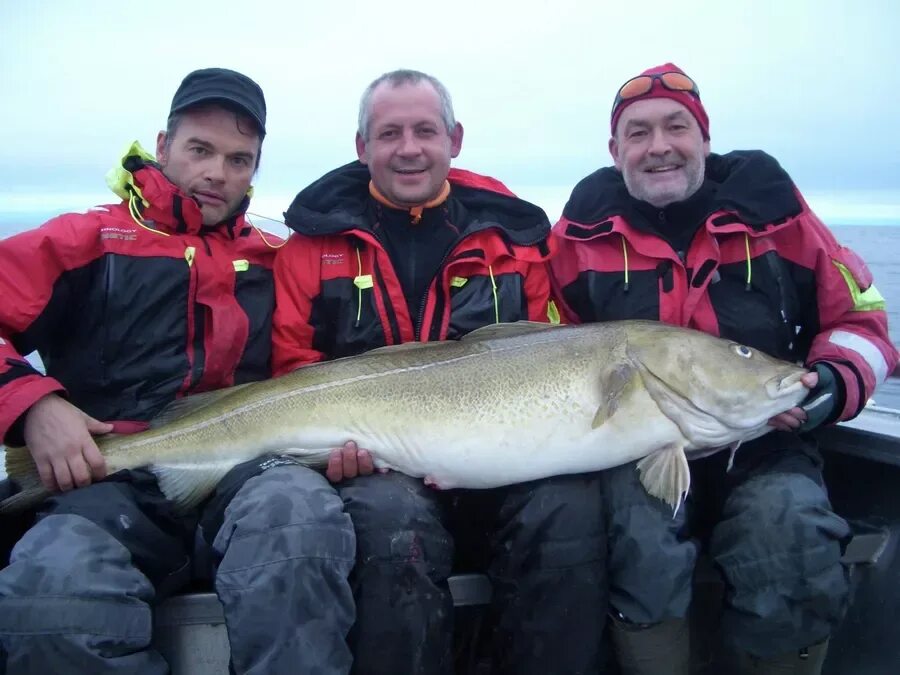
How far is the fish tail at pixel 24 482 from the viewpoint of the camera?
2.70 m

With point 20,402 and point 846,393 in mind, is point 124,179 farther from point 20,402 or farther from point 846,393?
point 846,393

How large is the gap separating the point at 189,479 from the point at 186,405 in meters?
0.34

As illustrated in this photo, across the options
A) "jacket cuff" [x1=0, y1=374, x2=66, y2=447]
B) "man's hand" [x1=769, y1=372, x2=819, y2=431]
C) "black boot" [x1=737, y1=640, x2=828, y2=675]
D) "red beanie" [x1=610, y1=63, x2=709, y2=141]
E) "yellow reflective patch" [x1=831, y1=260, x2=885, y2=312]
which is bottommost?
"black boot" [x1=737, y1=640, x2=828, y2=675]

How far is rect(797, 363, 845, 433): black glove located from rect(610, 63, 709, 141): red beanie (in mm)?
1468

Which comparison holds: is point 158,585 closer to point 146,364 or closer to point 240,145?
point 146,364

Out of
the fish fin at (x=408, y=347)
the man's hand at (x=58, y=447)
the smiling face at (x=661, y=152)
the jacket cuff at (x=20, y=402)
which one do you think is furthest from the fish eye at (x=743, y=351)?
the jacket cuff at (x=20, y=402)

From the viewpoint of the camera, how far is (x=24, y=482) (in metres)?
2.74

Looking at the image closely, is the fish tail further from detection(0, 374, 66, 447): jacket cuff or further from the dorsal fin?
the dorsal fin

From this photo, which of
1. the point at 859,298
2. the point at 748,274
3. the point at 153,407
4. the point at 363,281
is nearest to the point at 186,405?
the point at 153,407

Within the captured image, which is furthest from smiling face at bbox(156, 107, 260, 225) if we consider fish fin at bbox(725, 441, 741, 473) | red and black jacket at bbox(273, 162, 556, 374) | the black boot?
the black boot

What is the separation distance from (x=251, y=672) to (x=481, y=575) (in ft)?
3.28

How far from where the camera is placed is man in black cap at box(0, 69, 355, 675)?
7.11 feet

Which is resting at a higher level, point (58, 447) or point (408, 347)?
point (408, 347)

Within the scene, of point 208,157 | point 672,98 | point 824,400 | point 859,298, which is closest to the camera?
point 824,400
